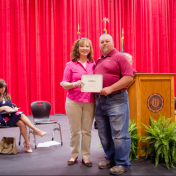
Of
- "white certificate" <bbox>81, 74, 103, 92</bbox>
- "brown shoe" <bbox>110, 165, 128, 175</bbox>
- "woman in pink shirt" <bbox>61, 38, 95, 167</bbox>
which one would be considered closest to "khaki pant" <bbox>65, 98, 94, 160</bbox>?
"woman in pink shirt" <bbox>61, 38, 95, 167</bbox>

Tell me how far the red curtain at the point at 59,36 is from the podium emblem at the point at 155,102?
4.28 m

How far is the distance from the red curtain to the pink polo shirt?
13.6ft

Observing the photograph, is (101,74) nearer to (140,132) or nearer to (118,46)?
(140,132)

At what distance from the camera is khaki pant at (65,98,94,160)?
2240 millimetres

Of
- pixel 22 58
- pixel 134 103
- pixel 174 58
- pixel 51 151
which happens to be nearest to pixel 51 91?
pixel 22 58

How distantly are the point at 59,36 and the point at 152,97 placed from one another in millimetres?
4870

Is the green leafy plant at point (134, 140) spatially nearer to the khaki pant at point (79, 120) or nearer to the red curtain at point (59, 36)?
the khaki pant at point (79, 120)

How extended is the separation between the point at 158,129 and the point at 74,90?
1206 mm

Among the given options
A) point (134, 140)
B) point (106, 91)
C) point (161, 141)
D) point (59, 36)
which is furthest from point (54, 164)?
point (59, 36)

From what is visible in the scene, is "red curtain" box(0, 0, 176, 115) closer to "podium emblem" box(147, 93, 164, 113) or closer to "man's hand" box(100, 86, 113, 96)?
"podium emblem" box(147, 93, 164, 113)

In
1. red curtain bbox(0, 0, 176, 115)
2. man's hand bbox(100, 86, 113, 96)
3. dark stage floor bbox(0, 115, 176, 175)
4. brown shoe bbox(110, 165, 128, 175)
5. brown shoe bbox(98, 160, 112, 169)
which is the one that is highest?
red curtain bbox(0, 0, 176, 115)

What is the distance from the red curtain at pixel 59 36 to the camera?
A: 5988 millimetres

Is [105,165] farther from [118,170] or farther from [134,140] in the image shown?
[134,140]

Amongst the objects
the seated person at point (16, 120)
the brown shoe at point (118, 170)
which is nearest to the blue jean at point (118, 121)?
the brown shoe at point (118, 170)
